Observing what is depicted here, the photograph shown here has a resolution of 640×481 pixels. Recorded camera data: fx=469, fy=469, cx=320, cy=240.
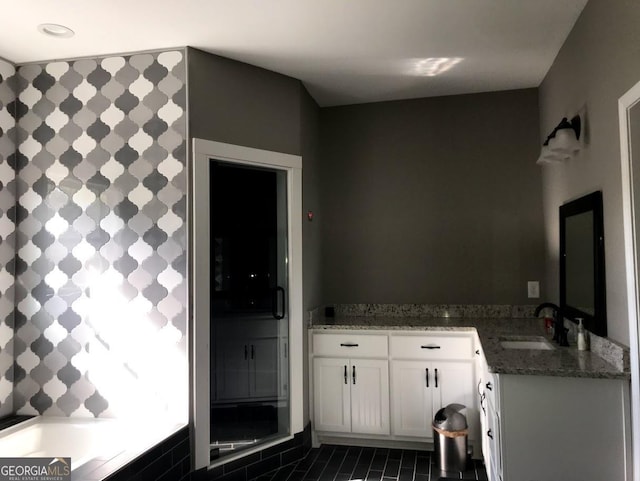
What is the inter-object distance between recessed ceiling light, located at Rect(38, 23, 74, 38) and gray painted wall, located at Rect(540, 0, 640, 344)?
2.72 meters

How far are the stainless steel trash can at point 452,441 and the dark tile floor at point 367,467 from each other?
6 centimetres

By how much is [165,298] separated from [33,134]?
141cm

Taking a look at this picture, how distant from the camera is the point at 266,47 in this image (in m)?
2.85

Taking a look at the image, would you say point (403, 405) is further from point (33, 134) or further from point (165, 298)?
point (33, 134)

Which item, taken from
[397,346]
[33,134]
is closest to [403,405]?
[397,346]

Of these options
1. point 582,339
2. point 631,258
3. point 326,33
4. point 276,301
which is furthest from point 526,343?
point 326,33

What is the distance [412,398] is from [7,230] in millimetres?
2889

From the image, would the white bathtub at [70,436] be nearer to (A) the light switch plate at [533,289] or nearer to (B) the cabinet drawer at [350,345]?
(B) the cabinet drawer at [350,345]

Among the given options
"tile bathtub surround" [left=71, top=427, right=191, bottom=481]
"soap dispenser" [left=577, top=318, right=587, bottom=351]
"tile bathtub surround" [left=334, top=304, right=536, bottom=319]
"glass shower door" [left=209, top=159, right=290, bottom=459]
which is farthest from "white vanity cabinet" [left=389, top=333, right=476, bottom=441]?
"tile bathtub surround" [left=71, top=427, right=191, bottom=481]

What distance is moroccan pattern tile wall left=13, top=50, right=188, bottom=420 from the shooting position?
2.80 m

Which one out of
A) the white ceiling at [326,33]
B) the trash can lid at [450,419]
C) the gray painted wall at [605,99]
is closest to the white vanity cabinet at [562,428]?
the gray painted wall at [605,99]

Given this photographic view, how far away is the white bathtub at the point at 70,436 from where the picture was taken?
2.59 metres

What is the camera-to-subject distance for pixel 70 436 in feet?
9.02

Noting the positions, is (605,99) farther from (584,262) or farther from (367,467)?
(367,467)
